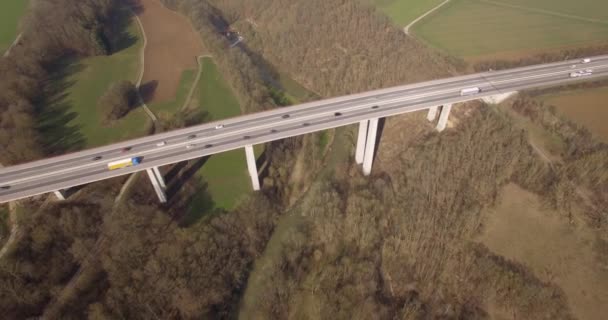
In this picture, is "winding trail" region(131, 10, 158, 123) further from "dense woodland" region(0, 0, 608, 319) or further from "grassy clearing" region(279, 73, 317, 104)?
"grassy clearing" region(279, 73, 317, 104)

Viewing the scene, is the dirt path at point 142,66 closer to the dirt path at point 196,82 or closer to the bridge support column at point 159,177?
the dirt path at point 196,82

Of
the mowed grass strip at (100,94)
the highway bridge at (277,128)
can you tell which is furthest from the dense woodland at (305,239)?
the mowed grass strip at (100,94)

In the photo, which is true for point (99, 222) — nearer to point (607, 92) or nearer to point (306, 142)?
point (306, 142)

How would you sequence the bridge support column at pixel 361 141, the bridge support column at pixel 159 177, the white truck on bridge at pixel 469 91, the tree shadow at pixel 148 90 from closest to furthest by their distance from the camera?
the bridge support column at pixel 159 177, the bridge support column at pixel 361 141, the white truck on bridge at pixel 469 91, the tree shadow at pixel 148 90

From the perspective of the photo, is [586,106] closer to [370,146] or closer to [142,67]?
[370,146]

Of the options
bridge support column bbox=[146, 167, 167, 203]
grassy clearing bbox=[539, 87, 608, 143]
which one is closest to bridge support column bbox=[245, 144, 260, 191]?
bridge support column bbox=[146, 167, 167, 203]

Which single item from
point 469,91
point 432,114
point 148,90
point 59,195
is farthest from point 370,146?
point 148,90
